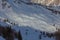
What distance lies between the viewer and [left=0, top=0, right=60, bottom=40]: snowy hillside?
2264mm

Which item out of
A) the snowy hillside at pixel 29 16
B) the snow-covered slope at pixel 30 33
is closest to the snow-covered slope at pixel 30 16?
the snowy hillside at pixel 29 16

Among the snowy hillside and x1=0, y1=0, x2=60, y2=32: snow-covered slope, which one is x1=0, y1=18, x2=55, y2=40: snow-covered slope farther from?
x1=0, y1=0, x2=60, y2=32: snow-covered slope

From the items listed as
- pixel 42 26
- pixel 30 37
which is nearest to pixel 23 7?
pixel 42 26

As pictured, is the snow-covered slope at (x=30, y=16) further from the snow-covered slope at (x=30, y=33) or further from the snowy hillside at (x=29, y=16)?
the snow-covered slope at (x=30, y=33)

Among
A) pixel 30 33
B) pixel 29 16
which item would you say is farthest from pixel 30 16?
pixel 30 33

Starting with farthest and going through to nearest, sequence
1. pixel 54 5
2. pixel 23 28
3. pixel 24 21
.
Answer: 1. pixel 54 5
2. pixel 24 21
3. pixel 23 28

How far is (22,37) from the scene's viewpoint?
6.60 ft

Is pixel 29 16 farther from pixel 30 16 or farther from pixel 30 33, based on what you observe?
pixel 30 33

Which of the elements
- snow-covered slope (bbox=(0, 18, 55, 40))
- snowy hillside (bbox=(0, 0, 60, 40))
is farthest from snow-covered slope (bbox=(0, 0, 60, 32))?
snow-covered slope (bbox=(0, 18, 55, 40))

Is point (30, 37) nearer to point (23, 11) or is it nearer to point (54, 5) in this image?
point (23, 11)

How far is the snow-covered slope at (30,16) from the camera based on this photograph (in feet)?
7.75

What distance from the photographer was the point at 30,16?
102 inches

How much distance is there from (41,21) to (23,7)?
441mm

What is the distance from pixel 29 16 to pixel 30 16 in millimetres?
14
